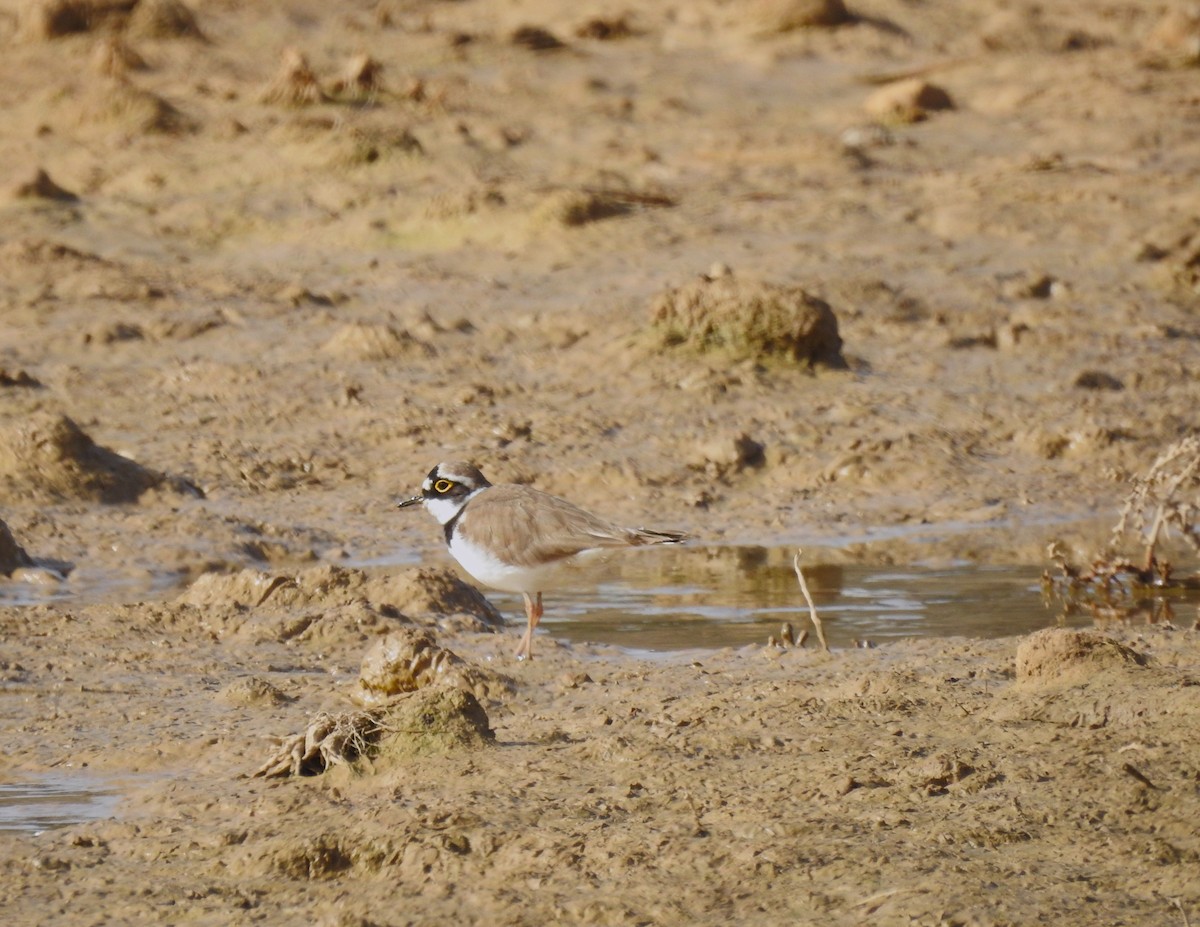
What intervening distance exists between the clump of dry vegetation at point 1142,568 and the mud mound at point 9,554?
14.0 ft

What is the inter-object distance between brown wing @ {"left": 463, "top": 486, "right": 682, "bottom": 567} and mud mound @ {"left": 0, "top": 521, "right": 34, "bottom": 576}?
1994mm

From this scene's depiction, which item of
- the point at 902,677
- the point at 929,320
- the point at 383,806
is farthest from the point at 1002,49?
the point at 383,806

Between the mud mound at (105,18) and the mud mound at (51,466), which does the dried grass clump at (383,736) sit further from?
the mud mound at (105,18)

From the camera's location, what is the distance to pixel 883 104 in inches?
635

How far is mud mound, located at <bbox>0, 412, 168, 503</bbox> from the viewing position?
8.95 metres

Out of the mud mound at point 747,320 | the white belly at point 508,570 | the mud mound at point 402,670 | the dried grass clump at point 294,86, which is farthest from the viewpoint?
the dried grass clump at point 294,86

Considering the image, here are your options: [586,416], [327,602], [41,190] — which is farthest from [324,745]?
[41,190]

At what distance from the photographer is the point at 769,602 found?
7.89 metres

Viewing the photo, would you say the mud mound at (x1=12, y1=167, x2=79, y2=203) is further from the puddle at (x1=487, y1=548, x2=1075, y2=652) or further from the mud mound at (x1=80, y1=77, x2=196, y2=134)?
the puddle at (x1=487, y1=548, x2=1075, y2=652)

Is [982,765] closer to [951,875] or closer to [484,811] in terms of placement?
[951,875]

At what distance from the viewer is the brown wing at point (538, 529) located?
7.08 meters

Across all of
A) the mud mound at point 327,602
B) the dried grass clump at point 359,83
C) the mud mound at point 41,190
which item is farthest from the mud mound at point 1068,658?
the dried grass clump at point 359,83

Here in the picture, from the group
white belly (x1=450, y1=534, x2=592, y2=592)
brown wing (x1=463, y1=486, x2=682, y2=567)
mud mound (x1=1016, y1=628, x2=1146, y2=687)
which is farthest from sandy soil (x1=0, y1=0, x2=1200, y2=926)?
brown wing (x1=463, y1=486, x2=682, y2=567)

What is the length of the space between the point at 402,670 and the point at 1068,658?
6.43ft
